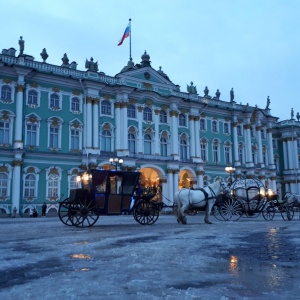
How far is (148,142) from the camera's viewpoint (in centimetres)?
4019

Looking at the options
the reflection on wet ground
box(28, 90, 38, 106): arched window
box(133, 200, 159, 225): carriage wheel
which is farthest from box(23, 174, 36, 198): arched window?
the reflection on wet ground

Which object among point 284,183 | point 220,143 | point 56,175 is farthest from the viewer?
point 284,183

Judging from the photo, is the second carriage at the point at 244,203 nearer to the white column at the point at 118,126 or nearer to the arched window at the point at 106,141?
the white column at the point at 118,126

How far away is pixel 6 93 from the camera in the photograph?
32594 mm

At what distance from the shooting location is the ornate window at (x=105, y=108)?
123 ft

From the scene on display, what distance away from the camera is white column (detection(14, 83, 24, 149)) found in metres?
32.0

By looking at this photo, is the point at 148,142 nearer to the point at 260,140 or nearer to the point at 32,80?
the point at 32,80

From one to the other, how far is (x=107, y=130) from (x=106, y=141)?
3.62 feet

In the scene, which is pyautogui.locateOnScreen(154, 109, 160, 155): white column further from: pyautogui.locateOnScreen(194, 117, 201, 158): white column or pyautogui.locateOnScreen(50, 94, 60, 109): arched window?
pyautogui.locateOnScreen(50, 94, 60, 109): arched window

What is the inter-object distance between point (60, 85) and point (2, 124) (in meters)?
6.66

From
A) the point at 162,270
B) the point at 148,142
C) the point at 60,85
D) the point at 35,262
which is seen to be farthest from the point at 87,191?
the point at 148,142

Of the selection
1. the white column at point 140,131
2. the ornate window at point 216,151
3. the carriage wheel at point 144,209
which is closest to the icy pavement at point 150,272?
the carriage wheel at point 144,209

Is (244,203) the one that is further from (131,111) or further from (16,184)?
(131,111)

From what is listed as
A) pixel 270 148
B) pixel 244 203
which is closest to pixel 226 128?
pixel 270 148
